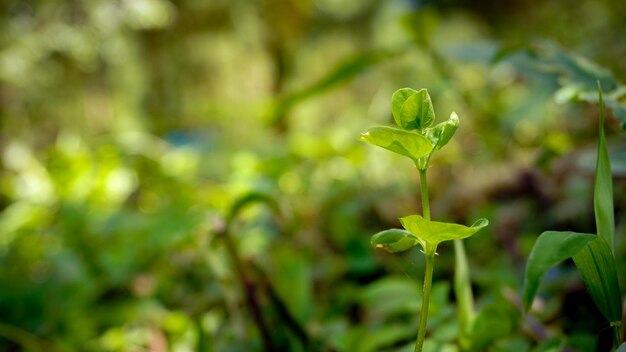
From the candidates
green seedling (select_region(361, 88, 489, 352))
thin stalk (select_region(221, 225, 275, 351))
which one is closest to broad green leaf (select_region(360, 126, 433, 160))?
green seedling (select_region(361, 88, 489, 352))

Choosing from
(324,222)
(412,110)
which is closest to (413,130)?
(412,110)

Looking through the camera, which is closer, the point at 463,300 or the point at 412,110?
the point at 412,110

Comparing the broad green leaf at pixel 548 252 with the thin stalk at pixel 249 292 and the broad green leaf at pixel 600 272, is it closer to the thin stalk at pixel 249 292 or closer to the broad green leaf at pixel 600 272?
the broad green leaf at pixel 600 272

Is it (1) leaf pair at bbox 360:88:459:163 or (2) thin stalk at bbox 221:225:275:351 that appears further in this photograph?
(2) thin stalk at bbox 221:225:275:351

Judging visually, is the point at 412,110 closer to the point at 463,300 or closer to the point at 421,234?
the point at 421,234

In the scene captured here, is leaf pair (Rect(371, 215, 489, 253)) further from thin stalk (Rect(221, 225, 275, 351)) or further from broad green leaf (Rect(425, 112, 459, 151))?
thin stalk (Rect(221, 225, 275, 351))

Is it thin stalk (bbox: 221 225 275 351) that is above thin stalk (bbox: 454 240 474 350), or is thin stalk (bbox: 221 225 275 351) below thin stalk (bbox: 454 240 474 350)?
above

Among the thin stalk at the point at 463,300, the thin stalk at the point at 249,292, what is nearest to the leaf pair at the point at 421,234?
the thin stalk at the point at 463,300

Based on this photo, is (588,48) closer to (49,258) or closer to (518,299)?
(518,299)
